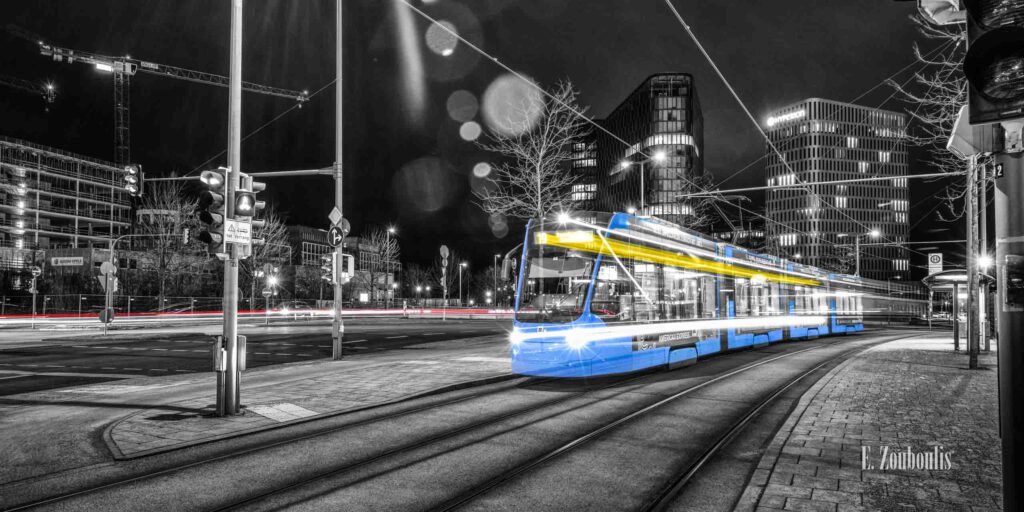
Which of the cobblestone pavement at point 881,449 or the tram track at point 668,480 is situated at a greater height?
the cobblestone pavement at point 881,449

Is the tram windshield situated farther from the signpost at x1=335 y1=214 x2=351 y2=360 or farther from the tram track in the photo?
the signpost at x1=335 y1=214 x2=351 y2=360

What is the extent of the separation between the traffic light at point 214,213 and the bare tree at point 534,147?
10811 mm

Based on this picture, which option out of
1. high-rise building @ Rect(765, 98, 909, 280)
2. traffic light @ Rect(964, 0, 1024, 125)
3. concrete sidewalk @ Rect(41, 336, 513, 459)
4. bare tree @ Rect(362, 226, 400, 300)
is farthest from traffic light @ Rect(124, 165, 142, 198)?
high-rise building @ Rect(765, 98, 909, 280)

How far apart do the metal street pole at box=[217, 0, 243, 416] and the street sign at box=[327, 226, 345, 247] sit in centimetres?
732

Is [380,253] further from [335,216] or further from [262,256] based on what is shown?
[335,216]

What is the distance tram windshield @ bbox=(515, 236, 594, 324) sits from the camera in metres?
11.4

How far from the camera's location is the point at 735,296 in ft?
58.6

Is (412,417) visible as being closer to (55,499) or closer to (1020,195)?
(55,499)

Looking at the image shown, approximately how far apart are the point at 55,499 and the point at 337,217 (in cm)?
1241

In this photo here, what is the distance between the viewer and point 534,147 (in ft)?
64.5

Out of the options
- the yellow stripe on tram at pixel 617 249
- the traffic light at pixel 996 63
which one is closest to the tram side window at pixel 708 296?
the yellow stripe on tram at pixel 617 249

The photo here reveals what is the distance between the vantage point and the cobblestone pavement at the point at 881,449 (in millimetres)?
5000

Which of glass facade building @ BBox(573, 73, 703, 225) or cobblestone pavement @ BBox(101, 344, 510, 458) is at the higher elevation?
glass facade building @ BBox(573, 73, 703, 225)

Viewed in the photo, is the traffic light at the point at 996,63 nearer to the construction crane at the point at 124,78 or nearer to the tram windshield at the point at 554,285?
the tram windshield at the point at 554,285
